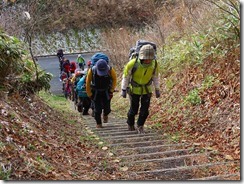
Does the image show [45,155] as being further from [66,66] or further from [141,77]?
[66,66]

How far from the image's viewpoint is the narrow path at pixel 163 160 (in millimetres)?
4535

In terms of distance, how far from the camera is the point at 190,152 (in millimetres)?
5574

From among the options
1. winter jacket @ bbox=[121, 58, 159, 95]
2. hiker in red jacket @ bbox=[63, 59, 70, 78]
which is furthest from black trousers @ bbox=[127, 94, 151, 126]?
hiker in red jacket @ bbox=[63, 59, 70, 78]

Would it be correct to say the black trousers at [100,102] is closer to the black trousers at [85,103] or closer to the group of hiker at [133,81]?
the group of hiker at [133,81]

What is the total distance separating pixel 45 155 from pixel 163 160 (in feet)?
5.09

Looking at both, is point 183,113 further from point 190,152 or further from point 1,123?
point 1,123

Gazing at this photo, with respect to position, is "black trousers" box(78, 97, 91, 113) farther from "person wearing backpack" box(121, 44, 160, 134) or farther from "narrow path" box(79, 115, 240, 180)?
"narrow path" box(79, 115, 240, 180)

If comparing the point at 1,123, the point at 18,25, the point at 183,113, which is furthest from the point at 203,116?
the point at 18,25

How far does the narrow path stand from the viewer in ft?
14.9

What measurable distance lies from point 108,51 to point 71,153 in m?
15.1

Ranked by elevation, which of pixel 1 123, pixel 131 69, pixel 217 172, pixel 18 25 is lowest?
pixel 217 172

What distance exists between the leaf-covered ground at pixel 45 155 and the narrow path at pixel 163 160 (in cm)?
25

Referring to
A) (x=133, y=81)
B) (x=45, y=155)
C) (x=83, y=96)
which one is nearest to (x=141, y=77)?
(x=133, y=81)

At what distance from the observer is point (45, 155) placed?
16.0 ft
